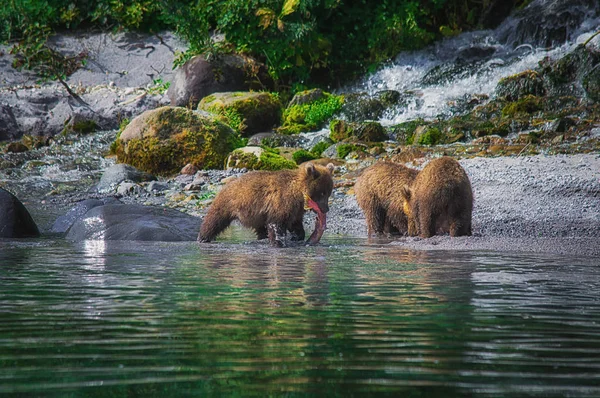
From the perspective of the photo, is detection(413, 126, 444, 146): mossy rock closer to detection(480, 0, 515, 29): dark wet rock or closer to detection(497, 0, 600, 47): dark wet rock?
detection(497, 0, 600, 47): dark wet rock

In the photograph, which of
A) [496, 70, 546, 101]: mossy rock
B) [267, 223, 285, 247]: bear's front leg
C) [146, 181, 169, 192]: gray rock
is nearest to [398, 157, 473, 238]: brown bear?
[267, 223, 285, 247]: bear's front leg

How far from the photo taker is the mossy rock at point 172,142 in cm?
1992

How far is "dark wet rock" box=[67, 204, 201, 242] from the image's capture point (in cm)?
1113

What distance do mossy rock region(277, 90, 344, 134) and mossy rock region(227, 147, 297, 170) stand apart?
4.33 metres

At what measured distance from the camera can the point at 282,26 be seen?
27.0 metres

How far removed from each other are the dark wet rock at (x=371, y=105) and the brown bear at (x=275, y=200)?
14.2 meters

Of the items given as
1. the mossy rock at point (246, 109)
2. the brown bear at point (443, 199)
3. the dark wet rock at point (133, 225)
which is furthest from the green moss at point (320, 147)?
the brown bear at point (443, 199)

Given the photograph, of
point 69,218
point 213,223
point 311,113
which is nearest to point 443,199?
point 213,223

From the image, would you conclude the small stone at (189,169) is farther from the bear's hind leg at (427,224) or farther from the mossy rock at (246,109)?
the bear's hind leg at (427,224)

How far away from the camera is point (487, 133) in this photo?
20109mm

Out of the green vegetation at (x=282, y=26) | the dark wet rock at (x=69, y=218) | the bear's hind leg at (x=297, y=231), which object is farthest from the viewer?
the green vegetation at (x=282, y=26)

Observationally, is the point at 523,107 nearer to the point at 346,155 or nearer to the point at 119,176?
the point at 346,155

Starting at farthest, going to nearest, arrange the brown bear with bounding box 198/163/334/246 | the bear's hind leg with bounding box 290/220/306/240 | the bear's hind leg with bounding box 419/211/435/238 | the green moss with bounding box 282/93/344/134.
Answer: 1. the green moss with bounding box 282/93/344/134
2. the bear's hind leg with bounding box 419/211/435/238
3. the bear's hind leg with bounding box 290/220/306/240
4. the brown bear with bounding box 198/163/334/246

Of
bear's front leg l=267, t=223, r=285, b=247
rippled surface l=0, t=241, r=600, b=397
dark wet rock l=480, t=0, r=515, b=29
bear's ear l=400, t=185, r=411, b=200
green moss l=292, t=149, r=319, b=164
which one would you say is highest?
dark wet rock l=480, t=0, r=515, b=29
